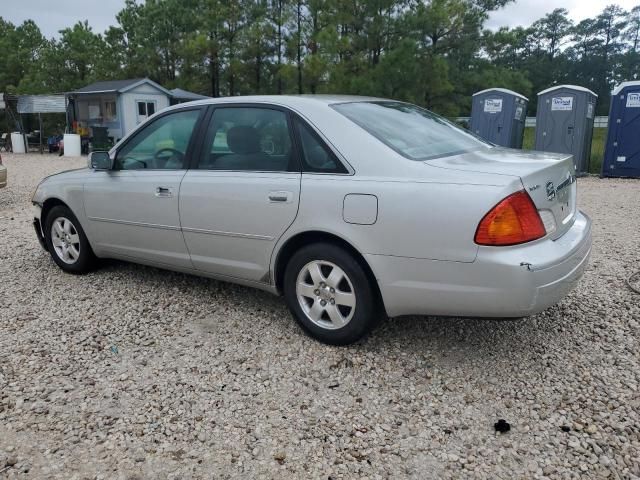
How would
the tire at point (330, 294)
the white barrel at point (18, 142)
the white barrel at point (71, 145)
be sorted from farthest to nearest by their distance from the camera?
1. the white barrel at point (18, 142)
2. the white barrel at point (71, 145)
3. the tire at point (330, 294)

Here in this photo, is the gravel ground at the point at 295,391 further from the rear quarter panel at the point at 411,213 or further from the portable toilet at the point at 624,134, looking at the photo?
the portable toilet at the point at 624,134

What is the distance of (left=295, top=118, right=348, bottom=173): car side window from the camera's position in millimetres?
3102

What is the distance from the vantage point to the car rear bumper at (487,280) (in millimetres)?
2604

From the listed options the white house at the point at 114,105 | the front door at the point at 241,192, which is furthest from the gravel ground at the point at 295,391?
the white house at the point at 114,105

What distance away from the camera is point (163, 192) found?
3.84 m

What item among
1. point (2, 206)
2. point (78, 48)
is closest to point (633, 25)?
point (78, 48)

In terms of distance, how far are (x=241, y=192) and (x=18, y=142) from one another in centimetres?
2418

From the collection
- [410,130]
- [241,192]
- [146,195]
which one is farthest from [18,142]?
[410,130]

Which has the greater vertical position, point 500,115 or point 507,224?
point 500,115

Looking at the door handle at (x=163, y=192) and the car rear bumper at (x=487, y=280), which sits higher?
the door handle at (x=163, y=192)

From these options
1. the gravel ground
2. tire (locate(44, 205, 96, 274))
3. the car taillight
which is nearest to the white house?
tire (locate(44, 205, 96, 274))

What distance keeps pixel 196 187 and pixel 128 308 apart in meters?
1.11

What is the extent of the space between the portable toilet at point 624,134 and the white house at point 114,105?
18.8 m

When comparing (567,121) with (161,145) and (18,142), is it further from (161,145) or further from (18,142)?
(18,142)
